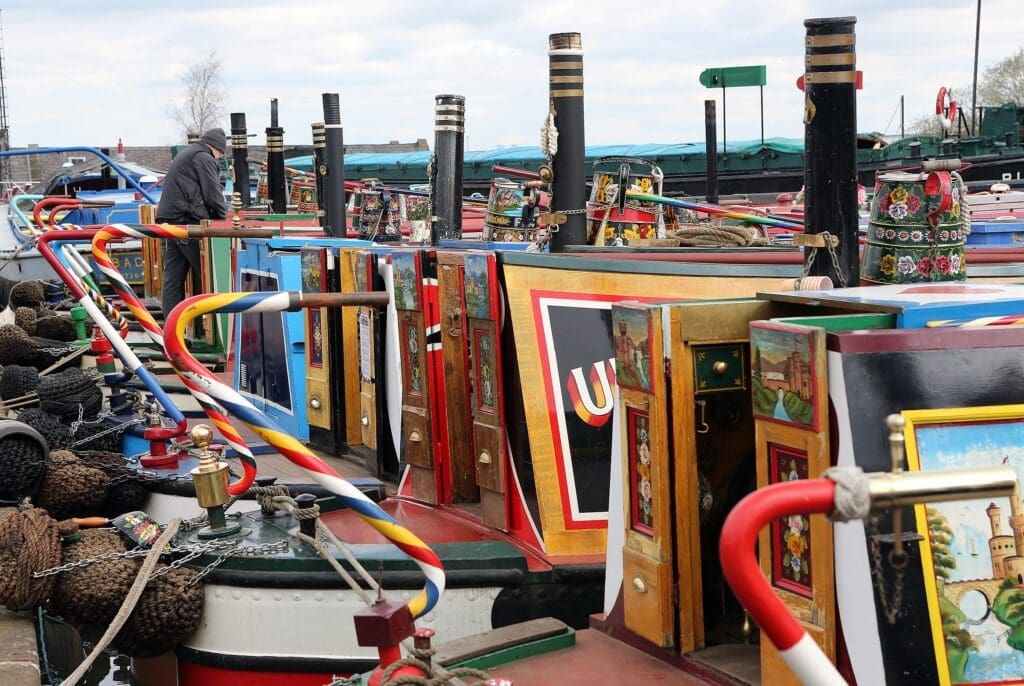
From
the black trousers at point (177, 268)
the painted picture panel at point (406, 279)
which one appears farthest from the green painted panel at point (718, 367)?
the black trousers at point (177, 268)

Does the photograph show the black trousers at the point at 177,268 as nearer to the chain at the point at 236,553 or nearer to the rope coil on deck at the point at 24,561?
the rope coil on deck at the point at 24,561

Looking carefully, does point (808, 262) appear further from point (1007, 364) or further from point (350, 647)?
point (350, 647)

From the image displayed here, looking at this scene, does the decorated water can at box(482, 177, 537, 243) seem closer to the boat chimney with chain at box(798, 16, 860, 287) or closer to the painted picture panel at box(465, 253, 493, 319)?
the painted picture panel at box(465, 253, 493, 319)

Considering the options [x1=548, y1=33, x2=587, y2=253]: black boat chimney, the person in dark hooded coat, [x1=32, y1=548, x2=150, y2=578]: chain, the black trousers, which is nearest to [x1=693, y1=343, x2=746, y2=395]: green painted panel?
[x1=32, y1=548, x2=150, y2=578]: chain

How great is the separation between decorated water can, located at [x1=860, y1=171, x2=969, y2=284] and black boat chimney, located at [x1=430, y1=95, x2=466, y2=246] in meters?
4.32

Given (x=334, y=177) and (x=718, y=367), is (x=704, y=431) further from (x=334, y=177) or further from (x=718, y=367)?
(x=334, y=177)

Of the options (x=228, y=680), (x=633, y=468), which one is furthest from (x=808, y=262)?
(x=228, y=680)

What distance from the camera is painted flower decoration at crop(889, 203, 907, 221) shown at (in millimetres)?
4250

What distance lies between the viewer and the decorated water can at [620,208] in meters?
9.99

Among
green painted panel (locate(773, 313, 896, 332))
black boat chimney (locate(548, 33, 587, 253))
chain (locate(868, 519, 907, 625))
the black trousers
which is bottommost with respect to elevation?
chain (locate(868, 519, 907, 625))

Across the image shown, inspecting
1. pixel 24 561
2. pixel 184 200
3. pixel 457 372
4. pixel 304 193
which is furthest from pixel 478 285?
pixel 304 193

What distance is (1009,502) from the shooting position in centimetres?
297

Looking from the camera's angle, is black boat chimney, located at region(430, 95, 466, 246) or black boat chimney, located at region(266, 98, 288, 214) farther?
black boat chimney, located at region(266, 98, 288, 214)

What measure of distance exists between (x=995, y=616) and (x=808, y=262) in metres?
1.75
